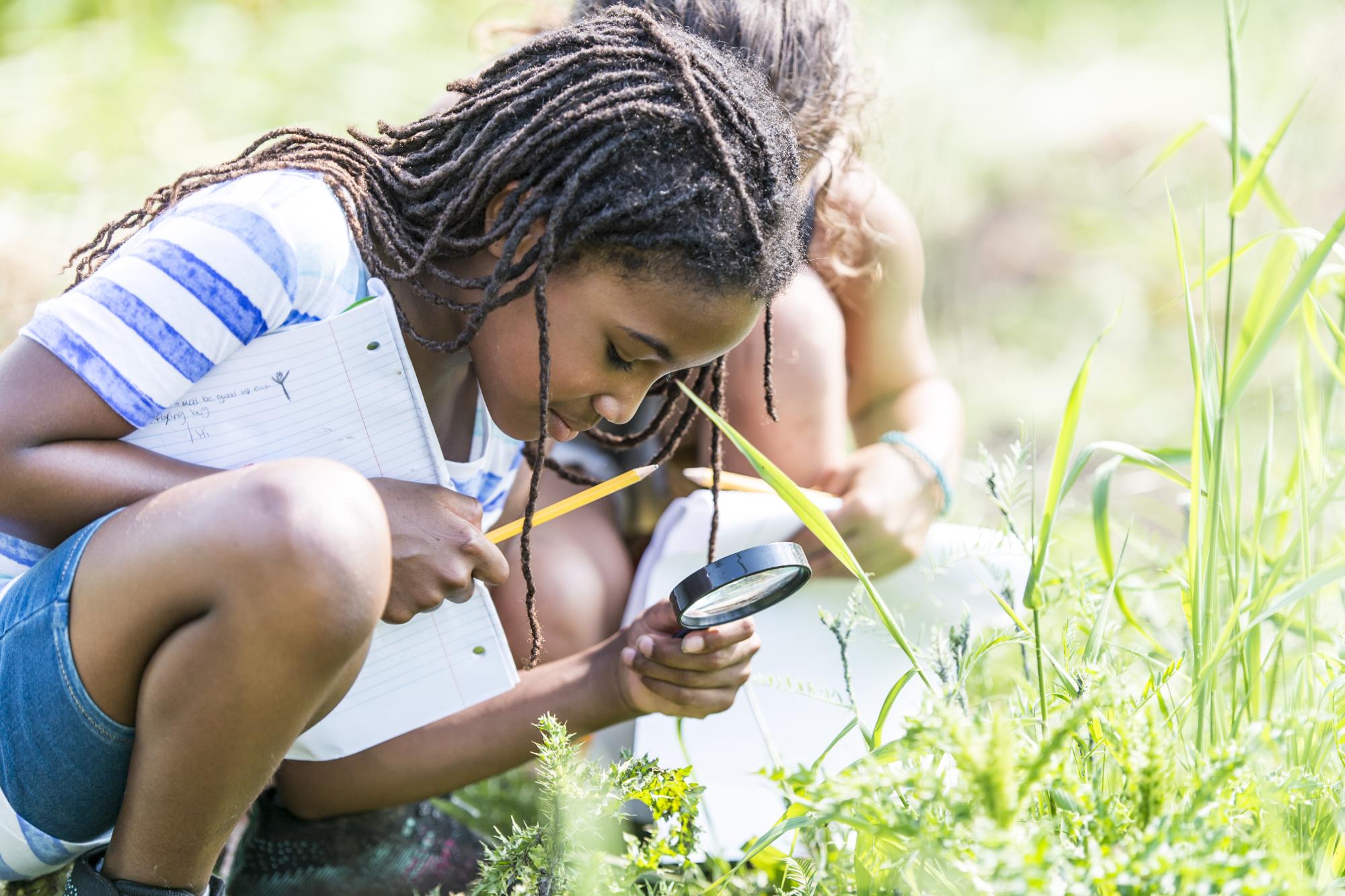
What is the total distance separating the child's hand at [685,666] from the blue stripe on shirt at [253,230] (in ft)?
1.72

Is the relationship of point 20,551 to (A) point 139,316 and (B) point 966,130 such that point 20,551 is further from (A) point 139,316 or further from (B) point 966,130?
(B) point 966,130

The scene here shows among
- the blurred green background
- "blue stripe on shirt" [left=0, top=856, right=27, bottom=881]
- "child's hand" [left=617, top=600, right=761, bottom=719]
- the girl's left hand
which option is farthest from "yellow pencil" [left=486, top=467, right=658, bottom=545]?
the blurred green background

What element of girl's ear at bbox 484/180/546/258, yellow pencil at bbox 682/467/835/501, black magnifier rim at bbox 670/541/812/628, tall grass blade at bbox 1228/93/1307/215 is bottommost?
yellow pencil at bbox 682/467/835/501

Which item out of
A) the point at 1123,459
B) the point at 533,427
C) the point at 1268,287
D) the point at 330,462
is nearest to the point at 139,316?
the point at 330,462

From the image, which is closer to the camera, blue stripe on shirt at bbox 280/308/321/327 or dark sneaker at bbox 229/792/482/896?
blue stripe on shirt at bbox 280/308/321/327

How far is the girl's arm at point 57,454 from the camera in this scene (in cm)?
100

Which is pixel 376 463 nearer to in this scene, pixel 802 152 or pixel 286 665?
pixel 286 665

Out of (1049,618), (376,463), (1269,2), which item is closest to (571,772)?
(376,463)

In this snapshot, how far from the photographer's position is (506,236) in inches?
45.9

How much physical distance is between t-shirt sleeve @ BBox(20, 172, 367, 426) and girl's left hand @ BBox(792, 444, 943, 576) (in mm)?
686

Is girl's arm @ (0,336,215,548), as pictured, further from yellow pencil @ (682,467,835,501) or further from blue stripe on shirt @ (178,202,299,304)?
yellow pencil @ (682,467,835,501)

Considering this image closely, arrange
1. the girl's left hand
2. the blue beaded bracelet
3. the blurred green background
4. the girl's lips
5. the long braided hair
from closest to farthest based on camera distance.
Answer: the long braided hair, the girl's lips, the girl's left hand, the blue beaded bracelet, the blurred green background

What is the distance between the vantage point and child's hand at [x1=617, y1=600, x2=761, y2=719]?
127cm

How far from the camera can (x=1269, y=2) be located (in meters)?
3.47
